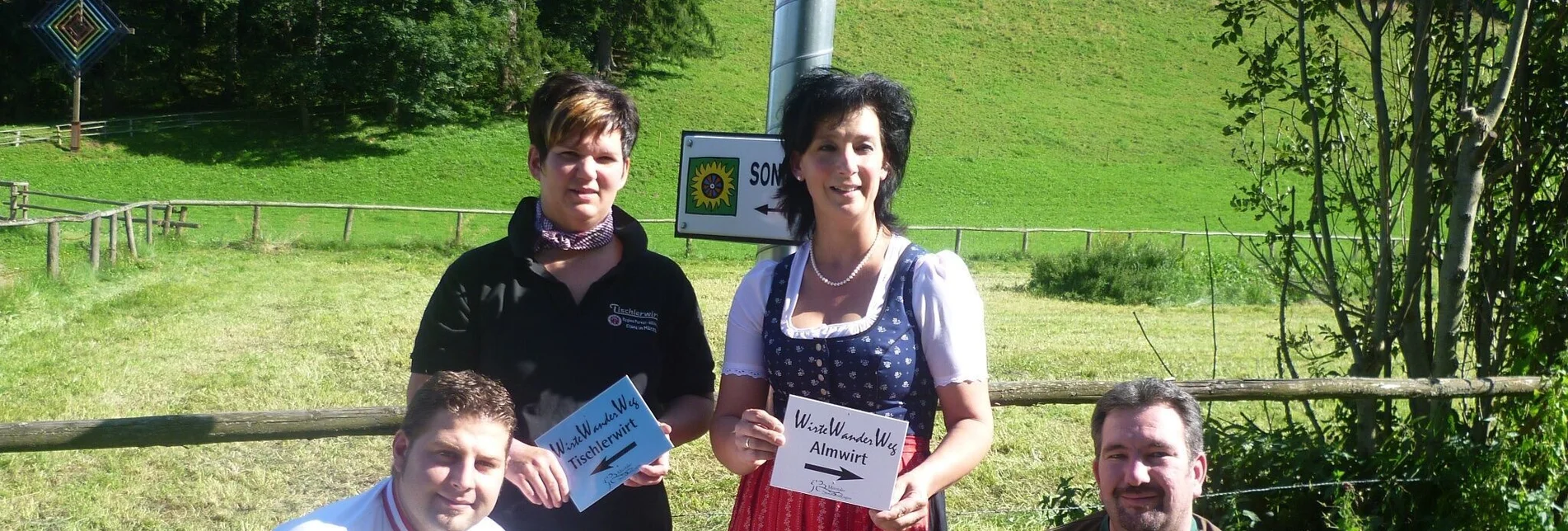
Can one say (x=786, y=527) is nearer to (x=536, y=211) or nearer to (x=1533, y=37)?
Result: (x=536, y=211)

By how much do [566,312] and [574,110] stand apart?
1.39ft

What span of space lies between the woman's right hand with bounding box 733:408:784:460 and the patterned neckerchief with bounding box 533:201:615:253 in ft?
1.70

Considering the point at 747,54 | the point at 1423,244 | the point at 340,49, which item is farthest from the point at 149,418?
the point at 747,54

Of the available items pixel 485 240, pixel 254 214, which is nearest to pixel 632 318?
pixel 485 240

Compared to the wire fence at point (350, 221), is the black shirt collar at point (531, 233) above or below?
above

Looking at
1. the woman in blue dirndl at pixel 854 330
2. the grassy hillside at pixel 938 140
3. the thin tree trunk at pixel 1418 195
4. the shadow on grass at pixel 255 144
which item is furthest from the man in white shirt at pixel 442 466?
the shadow on grass at pixel 255 144

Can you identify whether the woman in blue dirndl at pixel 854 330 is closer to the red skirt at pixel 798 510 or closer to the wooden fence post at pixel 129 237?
the red skirt at pixel 798 510

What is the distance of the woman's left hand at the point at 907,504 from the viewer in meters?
2.33

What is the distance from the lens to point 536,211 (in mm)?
2609

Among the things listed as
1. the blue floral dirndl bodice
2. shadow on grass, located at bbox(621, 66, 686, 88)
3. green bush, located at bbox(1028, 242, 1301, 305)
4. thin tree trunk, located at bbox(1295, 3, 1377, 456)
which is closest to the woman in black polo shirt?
the blue floral dirndl bodice

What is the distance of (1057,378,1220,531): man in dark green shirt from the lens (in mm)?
2561

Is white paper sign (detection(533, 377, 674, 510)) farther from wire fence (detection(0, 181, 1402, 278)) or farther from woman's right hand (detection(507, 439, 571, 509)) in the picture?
wire fence (detection(0, 181, 1402, 278))

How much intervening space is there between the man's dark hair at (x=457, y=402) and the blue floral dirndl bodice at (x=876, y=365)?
23.4 inches

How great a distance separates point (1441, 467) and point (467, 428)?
4067 millimetres
